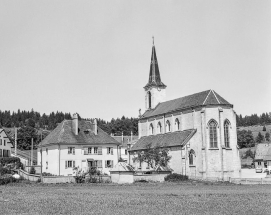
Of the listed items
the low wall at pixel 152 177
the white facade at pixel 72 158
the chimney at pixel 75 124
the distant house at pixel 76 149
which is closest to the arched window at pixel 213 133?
the low wall at pixel 152 177

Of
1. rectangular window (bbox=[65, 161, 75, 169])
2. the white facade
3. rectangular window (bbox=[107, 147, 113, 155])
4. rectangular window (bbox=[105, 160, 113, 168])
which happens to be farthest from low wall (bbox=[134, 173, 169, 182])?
rectangular window (bbox=[65, 161, 75, 169])

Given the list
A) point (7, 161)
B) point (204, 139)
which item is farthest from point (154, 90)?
point (7, 161)

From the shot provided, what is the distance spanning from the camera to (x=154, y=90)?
89.7 meters

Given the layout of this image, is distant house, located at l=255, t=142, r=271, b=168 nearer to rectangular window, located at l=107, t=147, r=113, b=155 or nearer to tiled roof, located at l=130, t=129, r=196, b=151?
tiled roof, located at l=130, t=129, r=196, b=151

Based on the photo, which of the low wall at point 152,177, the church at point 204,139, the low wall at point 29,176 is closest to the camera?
the low wall at point 29,176

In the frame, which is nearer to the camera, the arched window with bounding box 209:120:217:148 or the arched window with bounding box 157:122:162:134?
the arched window with bounding box 209:120:217:148

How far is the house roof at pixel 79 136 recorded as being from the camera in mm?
68062

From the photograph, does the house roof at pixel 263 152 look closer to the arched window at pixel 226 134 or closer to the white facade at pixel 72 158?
the arched window at pixel 226 134

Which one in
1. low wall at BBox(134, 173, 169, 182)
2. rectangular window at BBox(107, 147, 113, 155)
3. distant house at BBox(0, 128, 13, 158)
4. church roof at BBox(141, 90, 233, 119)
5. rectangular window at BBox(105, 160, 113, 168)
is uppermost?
church roof at BBox(141, 90, 233, 119)

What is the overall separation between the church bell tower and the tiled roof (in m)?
9.16

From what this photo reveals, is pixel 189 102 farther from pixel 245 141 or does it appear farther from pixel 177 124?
pixel 245 141

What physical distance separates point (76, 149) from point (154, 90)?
28236mm

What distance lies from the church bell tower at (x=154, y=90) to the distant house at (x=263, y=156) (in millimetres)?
35933

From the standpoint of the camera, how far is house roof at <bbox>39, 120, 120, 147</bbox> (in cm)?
6806
